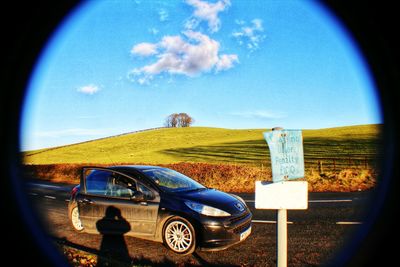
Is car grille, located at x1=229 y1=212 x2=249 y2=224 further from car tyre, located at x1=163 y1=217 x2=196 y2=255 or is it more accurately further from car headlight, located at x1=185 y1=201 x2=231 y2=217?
car tyre, located at x1=163 y1=217 x2=196 y2=255

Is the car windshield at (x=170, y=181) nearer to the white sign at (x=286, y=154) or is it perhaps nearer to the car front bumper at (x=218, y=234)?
the car front bumper at (x=218, y=234)

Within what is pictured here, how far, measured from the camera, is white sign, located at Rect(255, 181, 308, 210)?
323 centimetres

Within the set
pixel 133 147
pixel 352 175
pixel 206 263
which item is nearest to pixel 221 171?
pixel 352 175

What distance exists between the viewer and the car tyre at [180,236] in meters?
5.02

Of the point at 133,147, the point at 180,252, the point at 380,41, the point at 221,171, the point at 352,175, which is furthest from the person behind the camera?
the point at 133,147

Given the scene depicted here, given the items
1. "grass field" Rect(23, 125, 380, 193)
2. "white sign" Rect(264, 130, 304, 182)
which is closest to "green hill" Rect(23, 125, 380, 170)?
"grass field" Rect(23, 125, 380, 193)

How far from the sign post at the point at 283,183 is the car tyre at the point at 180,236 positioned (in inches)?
79.6

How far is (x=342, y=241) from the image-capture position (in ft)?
17.6

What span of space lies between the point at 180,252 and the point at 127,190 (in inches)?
62.6

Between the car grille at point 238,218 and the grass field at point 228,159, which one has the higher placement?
the grass field at point 228,159

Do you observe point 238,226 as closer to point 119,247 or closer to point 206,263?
point 206,263

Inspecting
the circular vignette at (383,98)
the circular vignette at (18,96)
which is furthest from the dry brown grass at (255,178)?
the circular vignette at (18,96)

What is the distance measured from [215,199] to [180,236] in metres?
0.91

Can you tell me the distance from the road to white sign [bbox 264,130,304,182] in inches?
33.2
